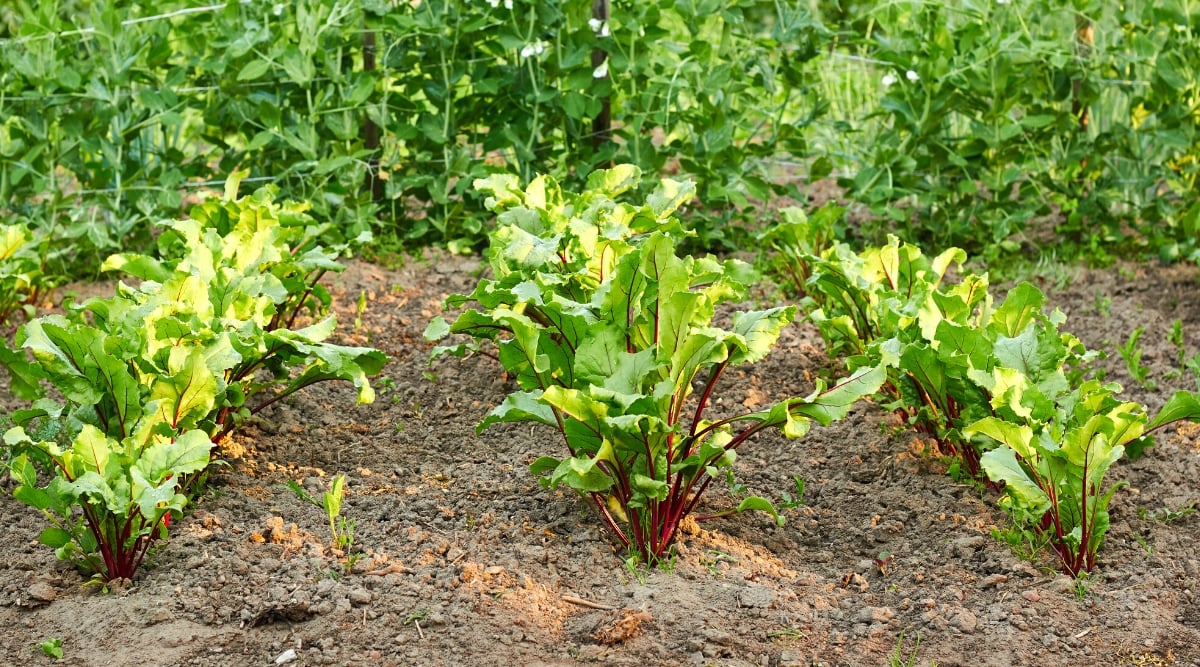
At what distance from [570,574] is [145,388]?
1.11 metres

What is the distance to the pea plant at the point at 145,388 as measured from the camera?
269cm

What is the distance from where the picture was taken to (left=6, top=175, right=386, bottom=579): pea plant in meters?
2.69

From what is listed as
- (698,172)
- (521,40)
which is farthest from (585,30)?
(698,172)

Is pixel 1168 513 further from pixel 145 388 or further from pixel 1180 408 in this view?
pixel 145 388

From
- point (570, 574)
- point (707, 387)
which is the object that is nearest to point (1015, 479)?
point (707, 387)

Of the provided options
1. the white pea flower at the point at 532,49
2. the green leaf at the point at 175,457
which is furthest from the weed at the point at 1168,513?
the white pea flower at the point at 532,49

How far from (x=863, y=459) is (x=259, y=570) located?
5.33 ft

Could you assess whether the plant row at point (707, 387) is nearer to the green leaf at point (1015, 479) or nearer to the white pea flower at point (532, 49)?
the green leaf at point (1015, 479)

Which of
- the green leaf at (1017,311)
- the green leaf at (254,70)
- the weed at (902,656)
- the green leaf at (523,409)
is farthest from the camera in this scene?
the green leaf at (254,70)

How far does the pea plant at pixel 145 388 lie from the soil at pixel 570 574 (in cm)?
14

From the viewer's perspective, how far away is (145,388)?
2.98 metres

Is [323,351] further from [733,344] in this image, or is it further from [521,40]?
[521,40]

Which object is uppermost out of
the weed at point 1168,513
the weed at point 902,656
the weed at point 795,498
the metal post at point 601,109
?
the metal post at point 601,109

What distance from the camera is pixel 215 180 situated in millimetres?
5219
